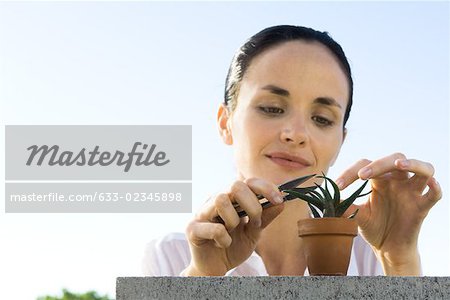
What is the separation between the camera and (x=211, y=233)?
7.54 feet

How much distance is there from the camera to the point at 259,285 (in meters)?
1.87

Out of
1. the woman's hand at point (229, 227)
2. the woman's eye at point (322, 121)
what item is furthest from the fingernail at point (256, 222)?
the woman's eye at point (322, 121)

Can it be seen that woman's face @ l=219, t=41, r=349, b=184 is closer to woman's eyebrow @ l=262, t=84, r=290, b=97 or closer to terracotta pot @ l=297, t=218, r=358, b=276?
woman's eyebrow @ l=262, t=84, r=290, b=97

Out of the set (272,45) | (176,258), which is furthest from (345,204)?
(176,258)

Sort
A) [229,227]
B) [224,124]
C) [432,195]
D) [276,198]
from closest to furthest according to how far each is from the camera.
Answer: [276,198] → [229,227] → [432,195] → [224,124]

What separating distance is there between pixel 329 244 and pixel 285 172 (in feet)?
3.60

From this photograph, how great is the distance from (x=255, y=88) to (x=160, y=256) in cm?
102

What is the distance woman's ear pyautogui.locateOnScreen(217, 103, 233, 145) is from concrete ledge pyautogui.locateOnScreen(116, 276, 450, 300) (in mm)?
1757

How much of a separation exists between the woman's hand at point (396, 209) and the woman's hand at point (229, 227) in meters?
0.31

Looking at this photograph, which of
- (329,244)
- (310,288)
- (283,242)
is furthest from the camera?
(283,242)

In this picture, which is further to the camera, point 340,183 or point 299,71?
Answer: point 299,71

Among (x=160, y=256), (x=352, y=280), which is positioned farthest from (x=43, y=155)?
(x=352, y=280)

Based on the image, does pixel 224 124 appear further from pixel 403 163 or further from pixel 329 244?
pixel 329 244

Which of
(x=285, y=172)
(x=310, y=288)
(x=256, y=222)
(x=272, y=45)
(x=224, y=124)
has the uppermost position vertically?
(x=272, y=45)
